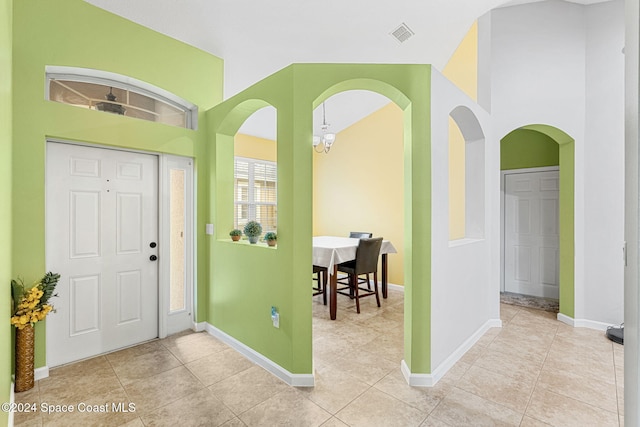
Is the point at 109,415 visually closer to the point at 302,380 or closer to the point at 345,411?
the point at 302,380

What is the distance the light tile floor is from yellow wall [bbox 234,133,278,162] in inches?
136

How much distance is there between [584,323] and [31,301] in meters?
5.35

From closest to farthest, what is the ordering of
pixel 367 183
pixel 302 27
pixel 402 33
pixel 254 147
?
pixel 302 27 < pixel 402 33 < pixel 367 183 < pixel 254 147

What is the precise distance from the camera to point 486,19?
11.5 feet

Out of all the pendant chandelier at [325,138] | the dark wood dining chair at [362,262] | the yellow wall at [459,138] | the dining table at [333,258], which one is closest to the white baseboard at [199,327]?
the dining table at [333,258]

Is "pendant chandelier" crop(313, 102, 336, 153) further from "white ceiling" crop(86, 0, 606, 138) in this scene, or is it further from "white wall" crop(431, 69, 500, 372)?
"white wall" crop(431, 69, 500, 372)

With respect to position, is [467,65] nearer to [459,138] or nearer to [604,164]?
[459,138]

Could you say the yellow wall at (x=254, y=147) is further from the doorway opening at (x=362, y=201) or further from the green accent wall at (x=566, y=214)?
the green accent wall at (x=566, y=214)

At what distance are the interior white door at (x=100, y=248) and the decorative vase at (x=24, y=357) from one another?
0.29 metres

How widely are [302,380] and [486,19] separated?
4.26 meters

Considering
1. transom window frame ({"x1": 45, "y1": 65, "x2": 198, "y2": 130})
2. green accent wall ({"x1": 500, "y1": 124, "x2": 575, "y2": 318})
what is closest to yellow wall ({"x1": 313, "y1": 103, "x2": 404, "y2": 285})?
green accent wall ({"x1": 500, "y1": 124, "x2": 575, "y2": 318})

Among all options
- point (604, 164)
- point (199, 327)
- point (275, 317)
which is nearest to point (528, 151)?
point (604, 164)

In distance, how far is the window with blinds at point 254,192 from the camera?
562 cm

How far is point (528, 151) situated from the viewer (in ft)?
15.4
